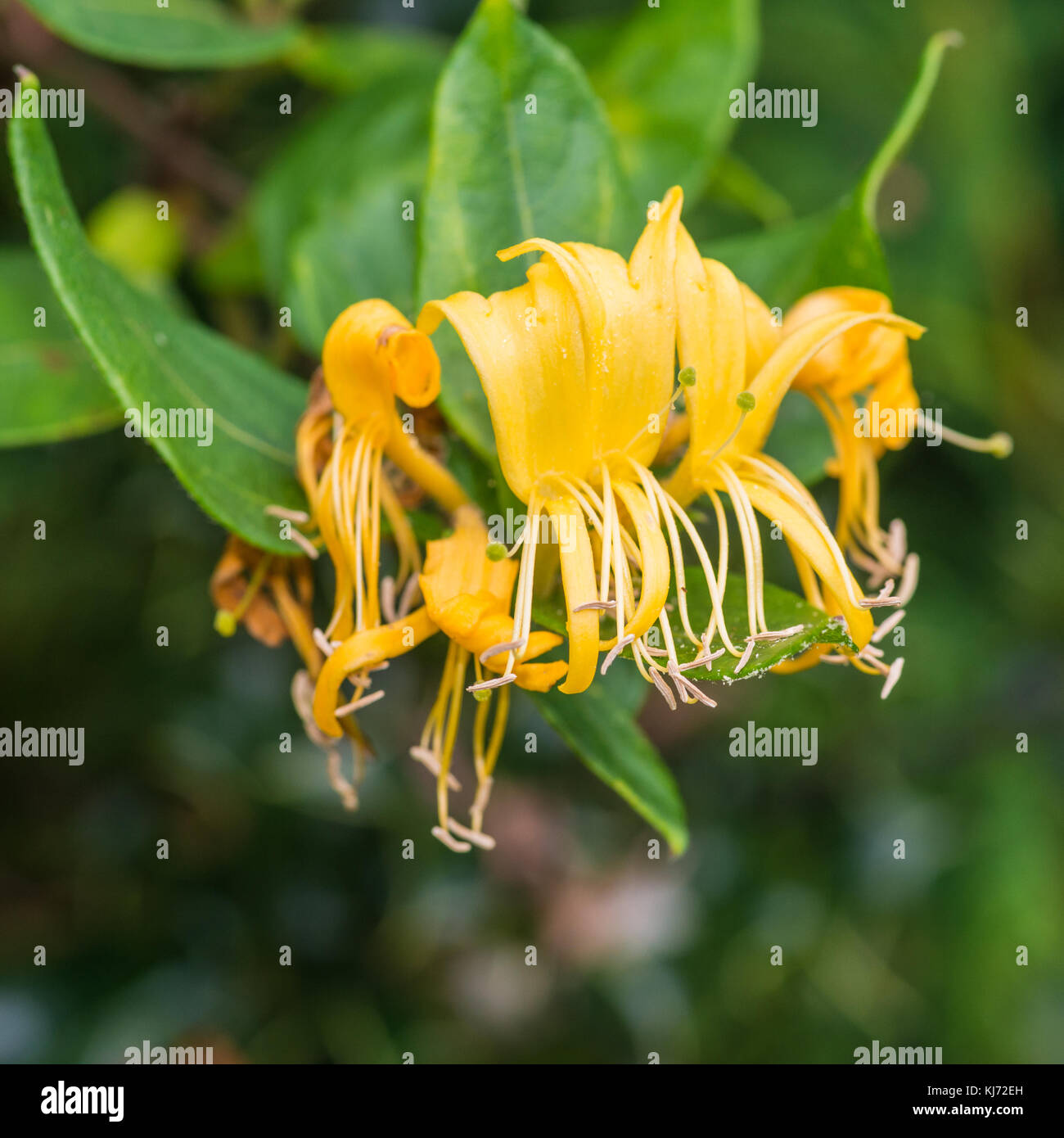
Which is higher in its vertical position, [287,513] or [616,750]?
[287,513]

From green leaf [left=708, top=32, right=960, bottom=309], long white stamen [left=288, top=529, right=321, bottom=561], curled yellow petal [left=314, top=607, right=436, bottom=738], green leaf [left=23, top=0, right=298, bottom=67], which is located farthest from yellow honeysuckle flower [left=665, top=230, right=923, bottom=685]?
green leaf [left=23, top=0, right=298, bottom=67]

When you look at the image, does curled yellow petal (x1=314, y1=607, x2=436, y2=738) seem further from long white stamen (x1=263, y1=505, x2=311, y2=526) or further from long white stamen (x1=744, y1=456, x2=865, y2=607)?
long white stamen (x1=744, y1=456, x2=865, y2=607)

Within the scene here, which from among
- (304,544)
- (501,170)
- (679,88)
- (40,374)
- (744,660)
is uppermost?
(679,88)

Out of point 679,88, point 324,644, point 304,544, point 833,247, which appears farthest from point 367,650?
point 679,88

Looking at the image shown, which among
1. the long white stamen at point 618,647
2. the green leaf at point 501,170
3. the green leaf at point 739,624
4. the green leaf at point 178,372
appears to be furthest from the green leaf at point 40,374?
the long white stamen at point 618,647

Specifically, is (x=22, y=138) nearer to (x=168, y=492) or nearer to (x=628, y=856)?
(x=168, y=492)

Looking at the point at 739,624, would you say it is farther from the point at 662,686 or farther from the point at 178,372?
the point at 178,372

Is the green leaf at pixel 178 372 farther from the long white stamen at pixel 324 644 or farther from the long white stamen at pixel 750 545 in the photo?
the long white stamen at pixel 750 545

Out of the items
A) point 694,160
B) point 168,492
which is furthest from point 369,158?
point 168,492
